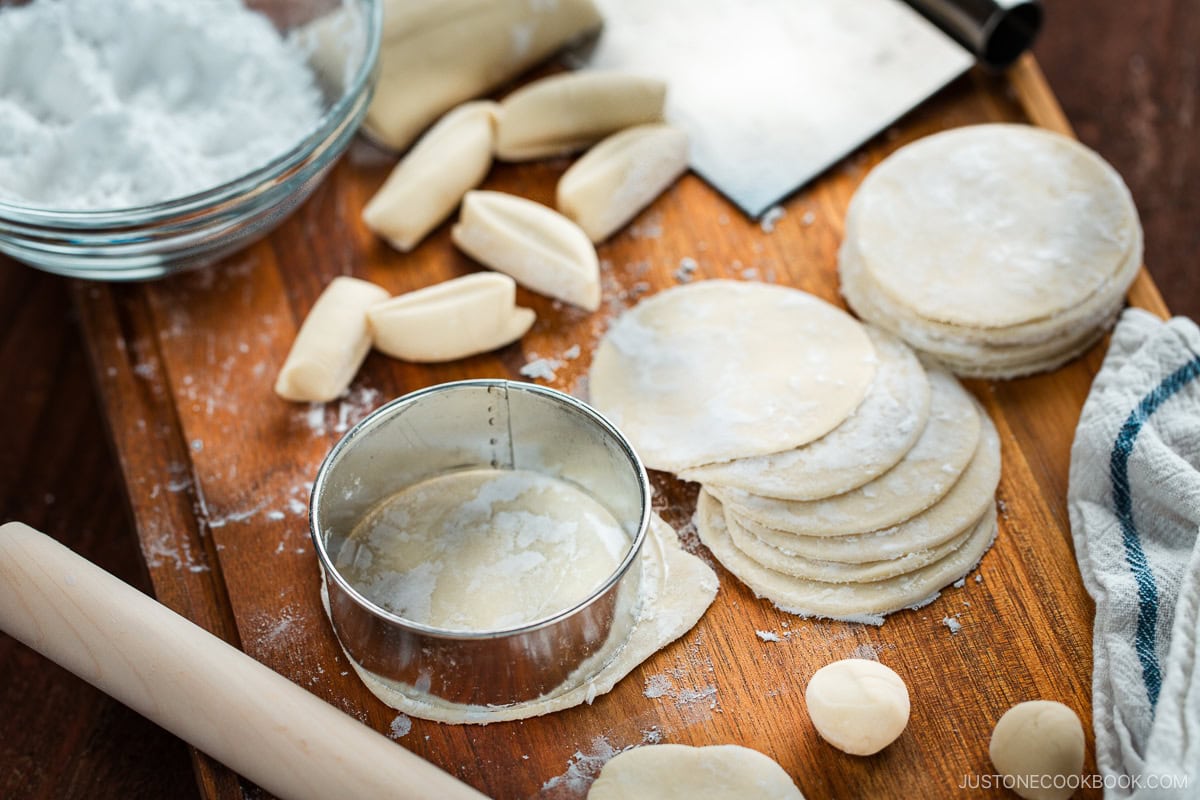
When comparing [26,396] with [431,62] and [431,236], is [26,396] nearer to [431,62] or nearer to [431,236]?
[431,236]

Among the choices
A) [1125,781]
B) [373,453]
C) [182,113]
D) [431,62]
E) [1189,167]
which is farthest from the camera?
[1189,167]

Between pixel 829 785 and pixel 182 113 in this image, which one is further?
pixel 182 113

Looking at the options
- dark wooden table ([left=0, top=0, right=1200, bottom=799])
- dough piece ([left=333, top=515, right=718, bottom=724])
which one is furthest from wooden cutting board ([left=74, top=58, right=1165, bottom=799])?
dark wooden table ([left=0, top=0, right=1200, bottom=799])

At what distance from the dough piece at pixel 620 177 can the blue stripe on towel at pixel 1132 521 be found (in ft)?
2.07

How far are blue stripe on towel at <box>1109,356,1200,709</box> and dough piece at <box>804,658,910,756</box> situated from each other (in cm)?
22

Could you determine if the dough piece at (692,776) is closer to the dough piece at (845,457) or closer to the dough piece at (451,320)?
the dough piece at (845,457)

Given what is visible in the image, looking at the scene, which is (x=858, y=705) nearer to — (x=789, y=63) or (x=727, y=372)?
(x=727, y=372)

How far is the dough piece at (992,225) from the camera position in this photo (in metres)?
1.39

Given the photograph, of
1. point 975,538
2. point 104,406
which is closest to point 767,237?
point 975,538

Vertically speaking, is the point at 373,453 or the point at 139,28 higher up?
the point at 139,28

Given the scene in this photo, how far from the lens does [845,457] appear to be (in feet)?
4.14

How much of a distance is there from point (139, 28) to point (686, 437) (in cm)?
89

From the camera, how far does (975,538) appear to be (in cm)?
129

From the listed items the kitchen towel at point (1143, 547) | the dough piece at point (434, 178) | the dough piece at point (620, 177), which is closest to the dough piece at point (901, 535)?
the kitchen towel at point (1143, 547)
